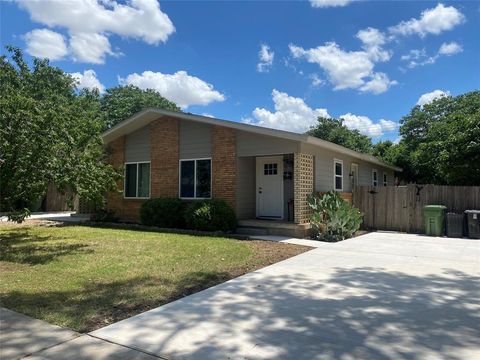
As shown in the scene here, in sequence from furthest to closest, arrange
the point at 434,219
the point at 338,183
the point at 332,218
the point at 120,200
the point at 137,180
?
1. the point at 120,200
2. the point at 137,180
3. the point at 338,183
4. the point at 434,219
5. the point at 332,218

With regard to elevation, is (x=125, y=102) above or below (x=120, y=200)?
above

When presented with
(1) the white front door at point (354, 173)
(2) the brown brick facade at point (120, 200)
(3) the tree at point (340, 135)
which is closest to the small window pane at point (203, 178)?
(2) the brown brick facade at point (120, 200)

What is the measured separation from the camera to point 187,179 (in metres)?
14.2

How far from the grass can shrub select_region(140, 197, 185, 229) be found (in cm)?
167

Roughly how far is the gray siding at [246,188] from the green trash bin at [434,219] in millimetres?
5732

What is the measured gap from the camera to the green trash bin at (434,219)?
41.4ft

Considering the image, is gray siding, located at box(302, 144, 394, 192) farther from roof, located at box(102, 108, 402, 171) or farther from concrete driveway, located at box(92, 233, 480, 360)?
concrete driveway, located at box(92, 233, 480, 360)

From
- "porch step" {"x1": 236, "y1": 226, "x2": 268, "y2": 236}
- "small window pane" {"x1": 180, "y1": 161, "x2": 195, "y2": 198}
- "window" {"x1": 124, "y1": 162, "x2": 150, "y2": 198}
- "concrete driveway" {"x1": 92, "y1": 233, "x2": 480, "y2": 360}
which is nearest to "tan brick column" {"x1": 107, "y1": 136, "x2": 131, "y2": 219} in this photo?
"window" {"x1": 124, "y1": 162, "x2": 150, "y2": 198}

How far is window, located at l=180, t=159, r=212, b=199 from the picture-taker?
44.8 ft

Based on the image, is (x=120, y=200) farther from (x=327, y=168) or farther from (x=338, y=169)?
(x=338, y=169)

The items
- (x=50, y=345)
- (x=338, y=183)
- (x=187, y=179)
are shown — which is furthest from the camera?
(x=338, y=183)

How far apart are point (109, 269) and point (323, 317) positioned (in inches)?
162

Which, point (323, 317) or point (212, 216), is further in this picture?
point (212, 216)

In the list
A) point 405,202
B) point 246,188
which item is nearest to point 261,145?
point 246,188
